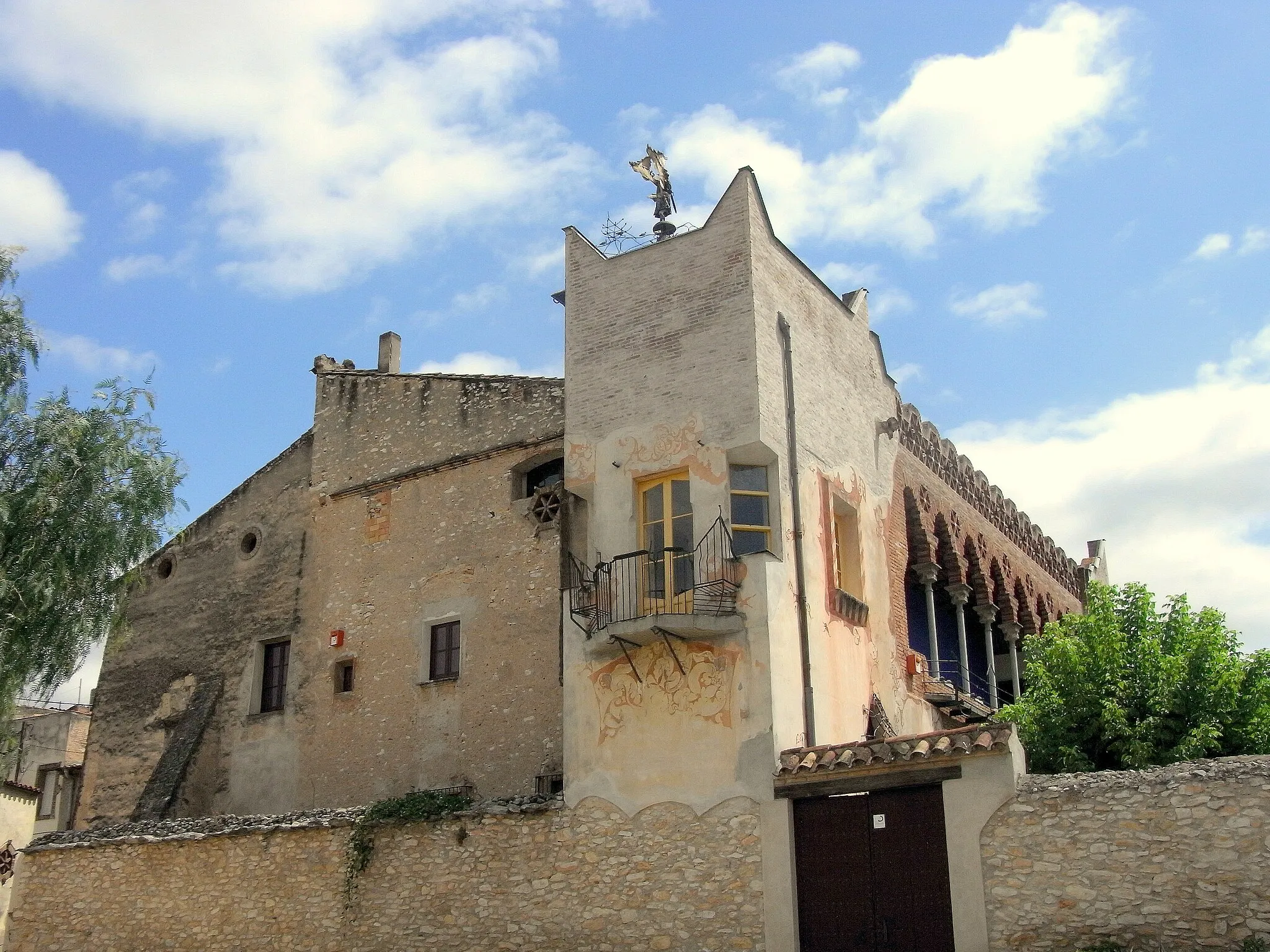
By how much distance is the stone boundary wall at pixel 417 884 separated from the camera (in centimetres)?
1539

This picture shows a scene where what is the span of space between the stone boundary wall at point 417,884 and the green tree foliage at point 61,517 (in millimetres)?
3284

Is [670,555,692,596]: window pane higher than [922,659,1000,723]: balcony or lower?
higher

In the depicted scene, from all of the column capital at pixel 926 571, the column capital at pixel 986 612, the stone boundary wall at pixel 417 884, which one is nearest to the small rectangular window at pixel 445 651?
the stone boundary wall at pixel 417 884

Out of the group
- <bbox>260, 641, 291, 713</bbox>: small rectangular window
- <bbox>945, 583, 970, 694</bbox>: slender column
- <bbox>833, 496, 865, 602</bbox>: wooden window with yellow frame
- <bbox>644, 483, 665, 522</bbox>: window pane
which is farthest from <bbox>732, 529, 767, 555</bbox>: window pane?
<bbox>260, 641, 291, 713</bbox>: small rectangular window

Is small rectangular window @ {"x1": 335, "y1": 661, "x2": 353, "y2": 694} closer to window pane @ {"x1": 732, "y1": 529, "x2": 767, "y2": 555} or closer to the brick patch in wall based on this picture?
the brick patch in wall

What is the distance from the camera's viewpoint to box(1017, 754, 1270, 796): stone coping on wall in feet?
40.8

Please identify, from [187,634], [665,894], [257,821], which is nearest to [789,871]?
[665,894]

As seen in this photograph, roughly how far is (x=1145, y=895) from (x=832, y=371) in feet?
30.6

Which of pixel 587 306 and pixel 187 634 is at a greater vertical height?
pixel 587 306

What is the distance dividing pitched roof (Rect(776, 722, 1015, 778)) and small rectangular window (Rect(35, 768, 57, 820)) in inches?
915

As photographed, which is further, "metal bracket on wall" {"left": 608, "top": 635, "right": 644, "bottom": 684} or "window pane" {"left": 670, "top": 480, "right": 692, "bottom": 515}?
"window pane" {"left": 670, "top": 480, "right": 692, "bottom": 515}

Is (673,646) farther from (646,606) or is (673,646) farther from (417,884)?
(417,884)

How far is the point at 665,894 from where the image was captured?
15.4 metres

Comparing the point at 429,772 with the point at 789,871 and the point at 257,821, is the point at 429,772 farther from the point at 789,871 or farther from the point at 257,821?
the point at 789,871
